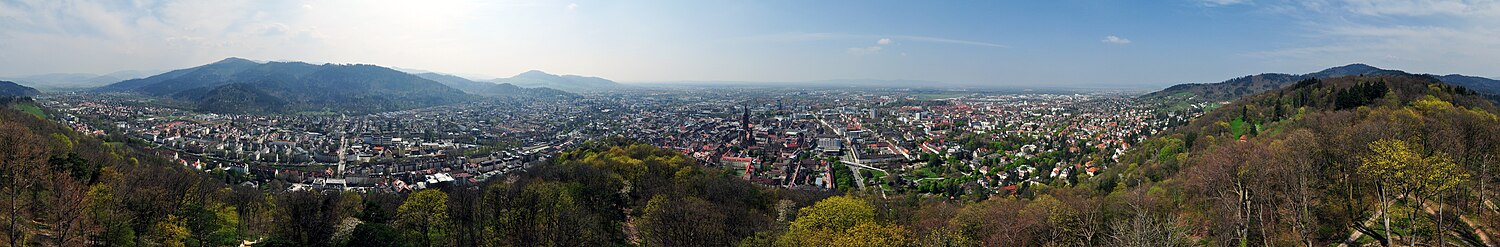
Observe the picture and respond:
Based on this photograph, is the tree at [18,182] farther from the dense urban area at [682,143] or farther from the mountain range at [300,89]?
the mountain range at [300,89]

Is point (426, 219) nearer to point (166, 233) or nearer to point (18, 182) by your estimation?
point (166, 233)

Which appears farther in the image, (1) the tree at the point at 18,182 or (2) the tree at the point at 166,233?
(2) the tree at the point at 166,233

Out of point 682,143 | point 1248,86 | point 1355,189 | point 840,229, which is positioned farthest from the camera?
point 1248,86

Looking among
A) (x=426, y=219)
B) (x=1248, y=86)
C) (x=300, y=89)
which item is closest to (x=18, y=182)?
(x=426, y=219)

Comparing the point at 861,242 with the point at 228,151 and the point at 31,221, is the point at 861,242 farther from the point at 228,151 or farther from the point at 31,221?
the point at 228,151

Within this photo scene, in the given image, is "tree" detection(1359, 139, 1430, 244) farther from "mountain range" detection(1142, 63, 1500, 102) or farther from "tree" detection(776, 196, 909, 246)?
"mountain range" detection(1142, 63, 1500, 102)

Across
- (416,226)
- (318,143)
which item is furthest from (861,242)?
(318,143)

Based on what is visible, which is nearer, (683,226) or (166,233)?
(166,233)

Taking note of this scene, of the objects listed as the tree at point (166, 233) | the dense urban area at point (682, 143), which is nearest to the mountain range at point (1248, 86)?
the dense urban area at point (682, 143)

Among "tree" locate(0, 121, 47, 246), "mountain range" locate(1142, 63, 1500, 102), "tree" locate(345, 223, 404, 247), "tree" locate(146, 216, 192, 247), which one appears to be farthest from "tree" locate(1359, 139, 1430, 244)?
"mountain range" locate(1142, 63, 1500, 102)
